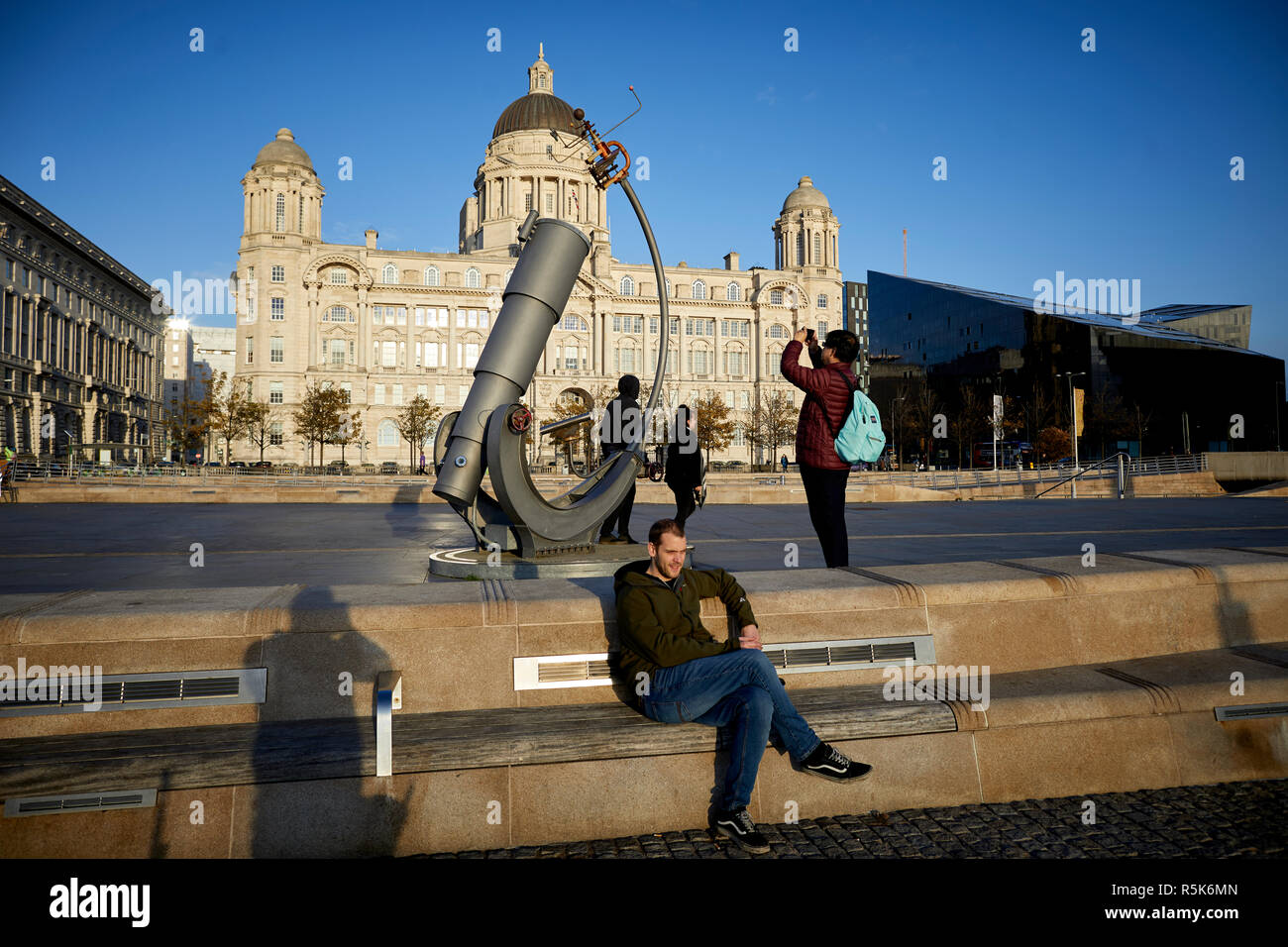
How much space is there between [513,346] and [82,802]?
453 centimetres

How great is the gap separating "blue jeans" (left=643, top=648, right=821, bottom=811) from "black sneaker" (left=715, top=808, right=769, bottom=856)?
148 millimetres

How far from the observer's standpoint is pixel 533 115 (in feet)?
281

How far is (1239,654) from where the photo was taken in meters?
4.74

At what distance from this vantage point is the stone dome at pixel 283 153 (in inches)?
2813

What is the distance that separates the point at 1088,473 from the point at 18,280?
243ft

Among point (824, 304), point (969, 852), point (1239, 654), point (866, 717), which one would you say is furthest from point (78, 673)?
point (824, 304)

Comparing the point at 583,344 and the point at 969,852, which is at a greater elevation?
the point at 583,344

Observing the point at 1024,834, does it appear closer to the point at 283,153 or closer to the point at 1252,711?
the point at 1252,711

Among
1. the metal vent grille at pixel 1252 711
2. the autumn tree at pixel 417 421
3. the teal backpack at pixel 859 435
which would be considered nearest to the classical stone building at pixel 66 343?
the autumn tree at pixel 417 421

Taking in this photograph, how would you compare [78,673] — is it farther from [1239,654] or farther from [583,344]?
[583,344]

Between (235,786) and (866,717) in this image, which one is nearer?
(235,786)

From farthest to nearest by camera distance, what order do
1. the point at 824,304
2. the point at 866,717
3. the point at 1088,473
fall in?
the point at 824,304 < the point at 1088,473 < the point at 866,717

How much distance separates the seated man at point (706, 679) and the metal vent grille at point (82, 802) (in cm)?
202

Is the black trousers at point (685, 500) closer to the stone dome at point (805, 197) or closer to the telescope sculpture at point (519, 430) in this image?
the telescope sculpture at point (519, 430)
